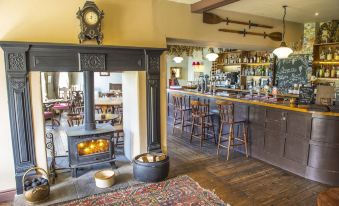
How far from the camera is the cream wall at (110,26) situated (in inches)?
118

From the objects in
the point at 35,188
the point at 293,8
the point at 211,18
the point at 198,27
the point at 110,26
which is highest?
the point at 293,8

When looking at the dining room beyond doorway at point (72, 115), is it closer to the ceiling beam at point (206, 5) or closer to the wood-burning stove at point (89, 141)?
the wood-burning stove at point (89, 141)

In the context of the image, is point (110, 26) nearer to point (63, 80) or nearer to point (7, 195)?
point (7, 195)

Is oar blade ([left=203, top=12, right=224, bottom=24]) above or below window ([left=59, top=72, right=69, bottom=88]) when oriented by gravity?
above

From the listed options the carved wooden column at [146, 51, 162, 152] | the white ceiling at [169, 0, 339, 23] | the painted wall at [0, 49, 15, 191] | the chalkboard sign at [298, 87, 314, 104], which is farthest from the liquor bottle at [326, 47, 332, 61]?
the painted wall at [0, 49, 15, 191]

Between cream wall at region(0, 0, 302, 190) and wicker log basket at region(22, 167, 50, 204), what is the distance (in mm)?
317

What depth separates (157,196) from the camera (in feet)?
10.2

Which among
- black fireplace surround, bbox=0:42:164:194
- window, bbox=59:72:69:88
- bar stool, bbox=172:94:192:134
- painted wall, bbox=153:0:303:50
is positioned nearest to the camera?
black fireplace surround, bbox=0:42:164:194

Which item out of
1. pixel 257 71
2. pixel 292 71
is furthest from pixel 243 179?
pixel 257 71

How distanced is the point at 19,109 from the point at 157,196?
80.0 inches

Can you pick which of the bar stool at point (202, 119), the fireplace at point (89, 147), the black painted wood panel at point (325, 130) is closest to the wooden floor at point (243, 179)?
the bar stool at point (202, 119)

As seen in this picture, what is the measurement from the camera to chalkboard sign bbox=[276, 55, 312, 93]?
19.0 ft

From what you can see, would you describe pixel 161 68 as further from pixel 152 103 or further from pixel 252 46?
pixel 252 46

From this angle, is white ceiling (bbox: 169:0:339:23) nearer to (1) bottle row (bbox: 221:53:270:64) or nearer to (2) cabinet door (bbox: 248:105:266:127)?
(1) bottle row (bbox: 221:53:270:64)
